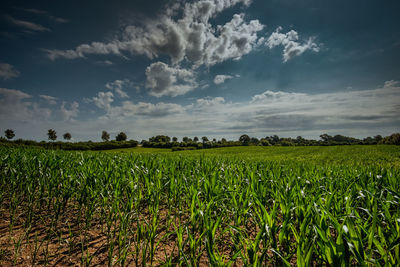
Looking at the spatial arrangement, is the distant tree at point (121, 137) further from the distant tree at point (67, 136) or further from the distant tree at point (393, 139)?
the distant tree at point (393, 139)

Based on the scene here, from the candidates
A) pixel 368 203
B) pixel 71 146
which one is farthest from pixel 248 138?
pixel 368 203

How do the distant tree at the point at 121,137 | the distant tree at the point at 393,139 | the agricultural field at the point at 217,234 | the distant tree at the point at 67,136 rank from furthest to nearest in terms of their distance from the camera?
the distant tree at the point at 121,137
the distant tree at the point at 67,136
the distant tree at the point at 393,139
the agricultural field at the point at 217,234

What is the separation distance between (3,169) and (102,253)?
4766 millimetres

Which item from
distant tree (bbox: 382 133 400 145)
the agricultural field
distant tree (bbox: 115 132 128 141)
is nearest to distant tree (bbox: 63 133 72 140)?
distant tree (bbox: 115 132 128 141)

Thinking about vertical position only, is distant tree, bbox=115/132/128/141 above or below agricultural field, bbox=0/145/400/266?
above

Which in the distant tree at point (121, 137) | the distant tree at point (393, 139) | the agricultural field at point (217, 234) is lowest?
the agricultural field at point (217, 234)

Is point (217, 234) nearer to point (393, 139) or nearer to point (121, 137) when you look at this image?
point (393, 139)

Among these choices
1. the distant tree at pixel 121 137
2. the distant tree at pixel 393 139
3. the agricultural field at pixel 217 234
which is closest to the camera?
the agricultural field at pixel 217 234

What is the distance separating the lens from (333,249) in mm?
1538

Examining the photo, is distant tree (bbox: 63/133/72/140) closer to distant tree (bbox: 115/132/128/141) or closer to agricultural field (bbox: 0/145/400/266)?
distant tree (bbox: 115/132/128/141)

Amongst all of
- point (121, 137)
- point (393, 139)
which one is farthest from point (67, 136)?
point (393, 139)

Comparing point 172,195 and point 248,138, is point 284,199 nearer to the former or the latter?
point 172,195

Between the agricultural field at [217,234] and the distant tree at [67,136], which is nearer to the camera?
the agricultural field at [217,234]

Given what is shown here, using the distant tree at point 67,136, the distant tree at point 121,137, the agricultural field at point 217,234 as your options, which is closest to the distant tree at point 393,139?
the agricultural field at point 217,234
